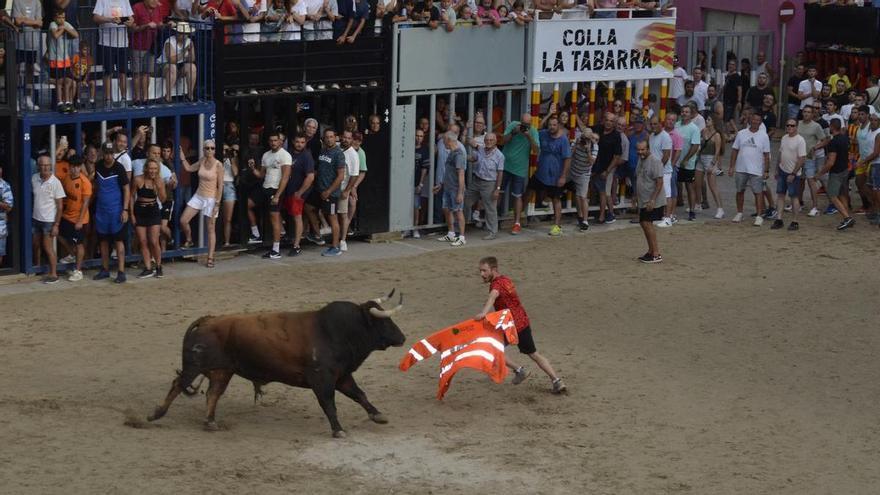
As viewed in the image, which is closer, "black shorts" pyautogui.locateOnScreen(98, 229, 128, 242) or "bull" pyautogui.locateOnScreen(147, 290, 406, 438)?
"bull" pyautogui.locateOnScreen(147, 290, 406, 438)

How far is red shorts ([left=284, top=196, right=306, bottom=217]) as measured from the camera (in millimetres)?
20422

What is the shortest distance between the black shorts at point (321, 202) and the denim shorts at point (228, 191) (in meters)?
1.08

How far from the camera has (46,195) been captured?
59.8ft

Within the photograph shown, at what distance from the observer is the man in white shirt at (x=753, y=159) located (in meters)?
22.9

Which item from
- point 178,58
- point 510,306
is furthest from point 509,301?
point 178,58

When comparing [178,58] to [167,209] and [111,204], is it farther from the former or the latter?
[111,204]

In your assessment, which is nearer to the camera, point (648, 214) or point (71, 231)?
point (71, 231)

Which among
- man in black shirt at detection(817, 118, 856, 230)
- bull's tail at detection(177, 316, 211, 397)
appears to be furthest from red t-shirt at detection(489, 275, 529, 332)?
man in black shirt at detection(817, 118, 856, 230)

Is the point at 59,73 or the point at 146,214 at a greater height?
the point at 59,73

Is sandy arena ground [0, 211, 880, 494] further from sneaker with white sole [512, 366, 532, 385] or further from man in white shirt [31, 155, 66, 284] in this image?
man in white shirt [31, 155, 66, 284]

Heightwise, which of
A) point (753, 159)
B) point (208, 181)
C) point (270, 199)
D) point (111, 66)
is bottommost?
point (270, 199)

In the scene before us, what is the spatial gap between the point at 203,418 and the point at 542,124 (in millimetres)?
10293

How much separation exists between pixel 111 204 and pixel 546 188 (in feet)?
21.8

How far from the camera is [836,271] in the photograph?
20.6 m
